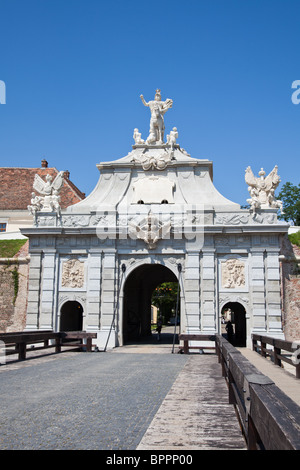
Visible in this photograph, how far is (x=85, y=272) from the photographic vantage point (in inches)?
893

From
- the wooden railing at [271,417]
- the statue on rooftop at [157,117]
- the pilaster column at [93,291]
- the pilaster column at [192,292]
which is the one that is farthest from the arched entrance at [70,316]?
the wooden railing at [271,417]

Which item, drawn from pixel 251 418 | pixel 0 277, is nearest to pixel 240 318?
pixel 0 277

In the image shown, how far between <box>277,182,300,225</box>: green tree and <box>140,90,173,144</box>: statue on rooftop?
2530cm

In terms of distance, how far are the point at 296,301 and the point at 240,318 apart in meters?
4.24

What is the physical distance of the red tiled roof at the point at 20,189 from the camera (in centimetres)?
3650

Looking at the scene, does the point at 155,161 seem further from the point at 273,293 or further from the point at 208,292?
the point at 273,293

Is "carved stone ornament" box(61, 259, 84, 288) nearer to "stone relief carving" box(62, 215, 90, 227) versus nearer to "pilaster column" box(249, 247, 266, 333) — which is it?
"stone relief carving" box(62, 215, 90, 227)

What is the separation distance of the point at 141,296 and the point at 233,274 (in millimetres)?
8784

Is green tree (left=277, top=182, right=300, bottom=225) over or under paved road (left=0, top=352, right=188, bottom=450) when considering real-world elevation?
over

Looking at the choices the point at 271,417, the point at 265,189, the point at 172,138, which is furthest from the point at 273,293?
the point at 271,417

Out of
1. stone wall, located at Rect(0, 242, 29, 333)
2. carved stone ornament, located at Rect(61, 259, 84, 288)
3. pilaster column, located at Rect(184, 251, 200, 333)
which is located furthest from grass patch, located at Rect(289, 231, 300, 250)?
stone wall, located at Rect(0, 242, 29, 333)

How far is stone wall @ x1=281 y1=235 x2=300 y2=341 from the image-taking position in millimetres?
22438

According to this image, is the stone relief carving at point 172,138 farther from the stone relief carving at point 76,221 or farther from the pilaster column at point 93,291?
the pilaster column at point 93,291
